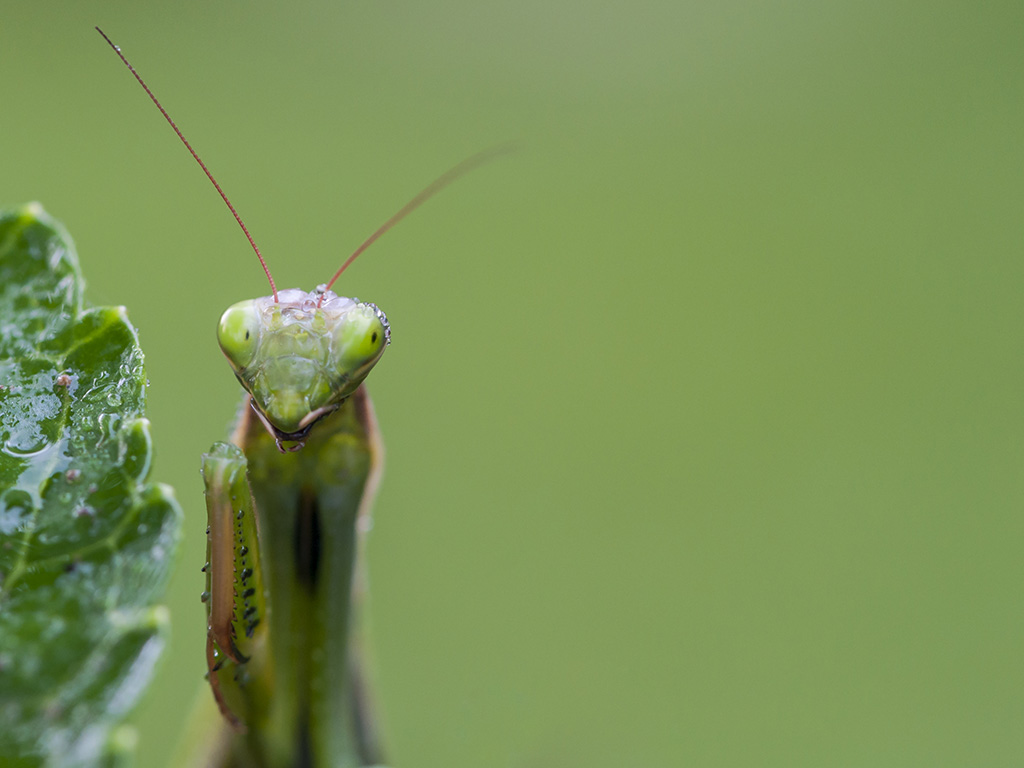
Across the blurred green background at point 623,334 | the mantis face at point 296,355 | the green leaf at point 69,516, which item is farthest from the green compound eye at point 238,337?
the blurred green background at point 623,334

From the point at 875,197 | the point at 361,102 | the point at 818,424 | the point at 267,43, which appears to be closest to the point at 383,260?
the point at 361,102

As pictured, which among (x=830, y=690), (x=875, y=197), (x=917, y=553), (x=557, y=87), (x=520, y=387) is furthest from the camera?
(x=557, y=87)

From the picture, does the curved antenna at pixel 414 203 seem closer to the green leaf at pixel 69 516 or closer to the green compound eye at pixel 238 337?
the green compound eye at pixel 238 337

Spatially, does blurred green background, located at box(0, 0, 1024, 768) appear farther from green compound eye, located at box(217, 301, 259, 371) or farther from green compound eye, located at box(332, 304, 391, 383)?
green compound eye, located at box(217, 301, 259, 371)

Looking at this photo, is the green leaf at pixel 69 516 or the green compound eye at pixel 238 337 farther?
the green compound eye at pixel 238 337

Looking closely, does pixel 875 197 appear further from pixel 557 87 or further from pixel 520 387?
pixel 520 387

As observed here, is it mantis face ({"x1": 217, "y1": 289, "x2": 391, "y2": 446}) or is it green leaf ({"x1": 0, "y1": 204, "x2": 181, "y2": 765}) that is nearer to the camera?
green leaf ({"x1": 0, "y1": 204, "x2": 181, "y2": 765})

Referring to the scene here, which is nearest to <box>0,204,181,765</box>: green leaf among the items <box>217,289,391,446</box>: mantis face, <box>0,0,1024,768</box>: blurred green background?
<box>217,289,391,446</box>: mantis face
